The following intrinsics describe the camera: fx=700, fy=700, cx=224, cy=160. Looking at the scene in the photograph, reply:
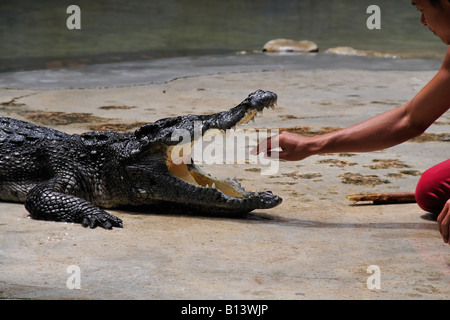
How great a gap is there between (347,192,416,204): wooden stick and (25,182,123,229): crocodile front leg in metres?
1.32

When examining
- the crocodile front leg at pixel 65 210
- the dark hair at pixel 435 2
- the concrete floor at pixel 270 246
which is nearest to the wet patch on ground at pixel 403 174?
the concrete floor at pixel 270 246

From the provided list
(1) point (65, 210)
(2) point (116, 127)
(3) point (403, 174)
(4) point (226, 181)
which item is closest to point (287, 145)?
(4) point (226, 181)

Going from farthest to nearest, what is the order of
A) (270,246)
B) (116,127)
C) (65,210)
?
(116,127) → (65,210) → (270,246)

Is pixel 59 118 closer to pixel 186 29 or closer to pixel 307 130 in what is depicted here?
pixel 307 130

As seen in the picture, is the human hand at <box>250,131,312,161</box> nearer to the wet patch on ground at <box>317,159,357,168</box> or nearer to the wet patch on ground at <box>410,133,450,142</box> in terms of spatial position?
the wet patch on ground at <box>317,159,357,168</box>

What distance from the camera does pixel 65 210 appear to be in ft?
11.4

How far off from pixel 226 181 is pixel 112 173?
0.63 metres

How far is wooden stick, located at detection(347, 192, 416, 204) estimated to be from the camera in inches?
151

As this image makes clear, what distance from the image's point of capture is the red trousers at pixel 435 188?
350cm

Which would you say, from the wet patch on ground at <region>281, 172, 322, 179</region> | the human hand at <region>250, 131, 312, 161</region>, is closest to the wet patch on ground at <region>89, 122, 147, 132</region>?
the wet patch on ground at <region>281, 172, 322, 179</region>

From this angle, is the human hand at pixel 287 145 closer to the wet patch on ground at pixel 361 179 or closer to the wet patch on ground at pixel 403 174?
the wet patch on ground at pixel 361 179
